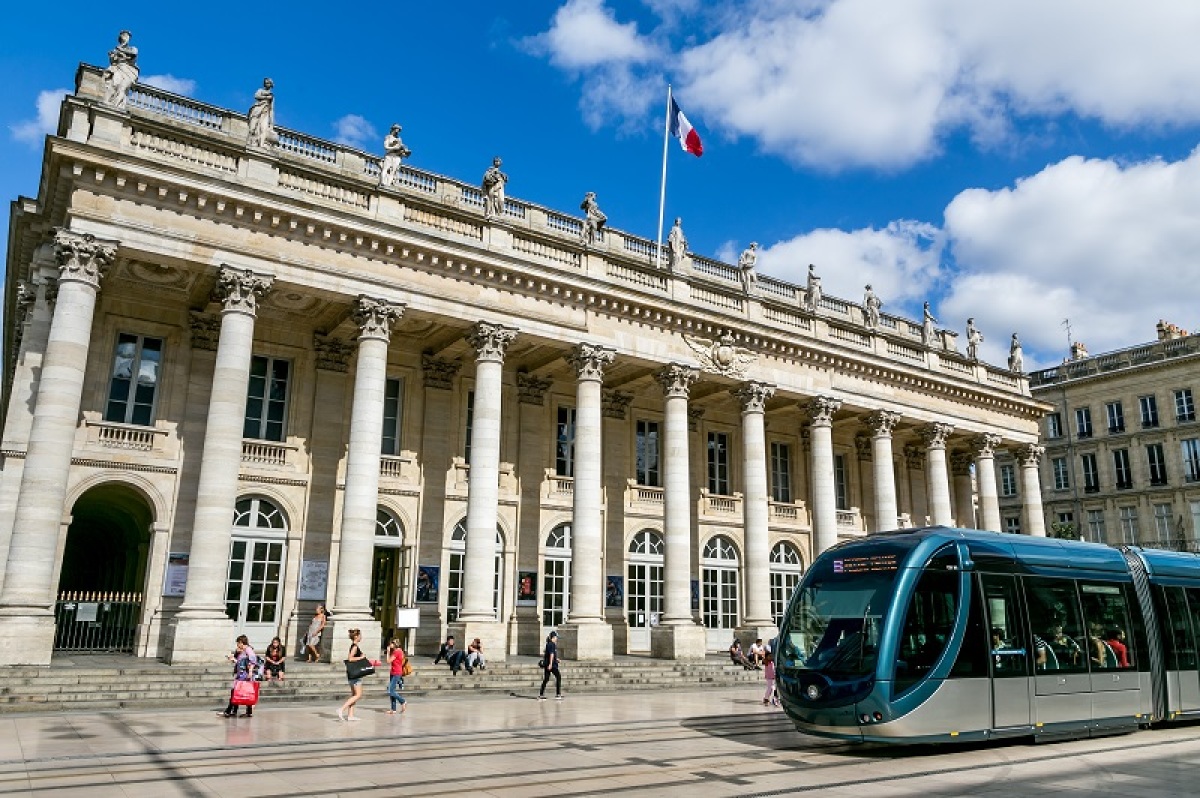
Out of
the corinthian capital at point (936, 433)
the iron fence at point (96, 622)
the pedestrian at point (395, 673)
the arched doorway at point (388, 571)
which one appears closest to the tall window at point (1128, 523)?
the corinthian capital at point (936, 433)

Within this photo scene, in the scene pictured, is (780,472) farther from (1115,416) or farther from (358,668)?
(1115,416)

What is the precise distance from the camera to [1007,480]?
174 ft

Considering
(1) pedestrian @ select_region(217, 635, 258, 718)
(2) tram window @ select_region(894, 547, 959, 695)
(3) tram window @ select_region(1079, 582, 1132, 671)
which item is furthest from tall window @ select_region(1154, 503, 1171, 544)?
(1) pedestrian @ select_region(217, 635, 258, 718)

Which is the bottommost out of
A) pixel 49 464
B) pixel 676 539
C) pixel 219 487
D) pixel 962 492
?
pixel 676 539

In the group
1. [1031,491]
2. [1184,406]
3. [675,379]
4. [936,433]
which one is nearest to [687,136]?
[675,379]

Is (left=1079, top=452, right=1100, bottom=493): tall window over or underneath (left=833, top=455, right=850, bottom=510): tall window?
over

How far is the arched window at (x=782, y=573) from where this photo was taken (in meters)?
31.9

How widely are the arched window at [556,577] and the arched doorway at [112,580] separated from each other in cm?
1102

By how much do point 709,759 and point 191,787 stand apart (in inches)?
230

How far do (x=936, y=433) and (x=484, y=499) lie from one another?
19444mm

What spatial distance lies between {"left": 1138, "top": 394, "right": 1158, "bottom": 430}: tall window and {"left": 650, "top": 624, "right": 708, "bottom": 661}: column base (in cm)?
3300

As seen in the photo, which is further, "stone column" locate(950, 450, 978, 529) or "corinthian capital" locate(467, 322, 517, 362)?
"stone column" locate(950, 450, 978, 529)

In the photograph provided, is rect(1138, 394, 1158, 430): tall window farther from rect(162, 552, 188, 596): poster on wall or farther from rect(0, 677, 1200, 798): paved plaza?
rect(162, 552, 188, 596): poster on wall

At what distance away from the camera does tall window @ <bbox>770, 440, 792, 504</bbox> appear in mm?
32875
